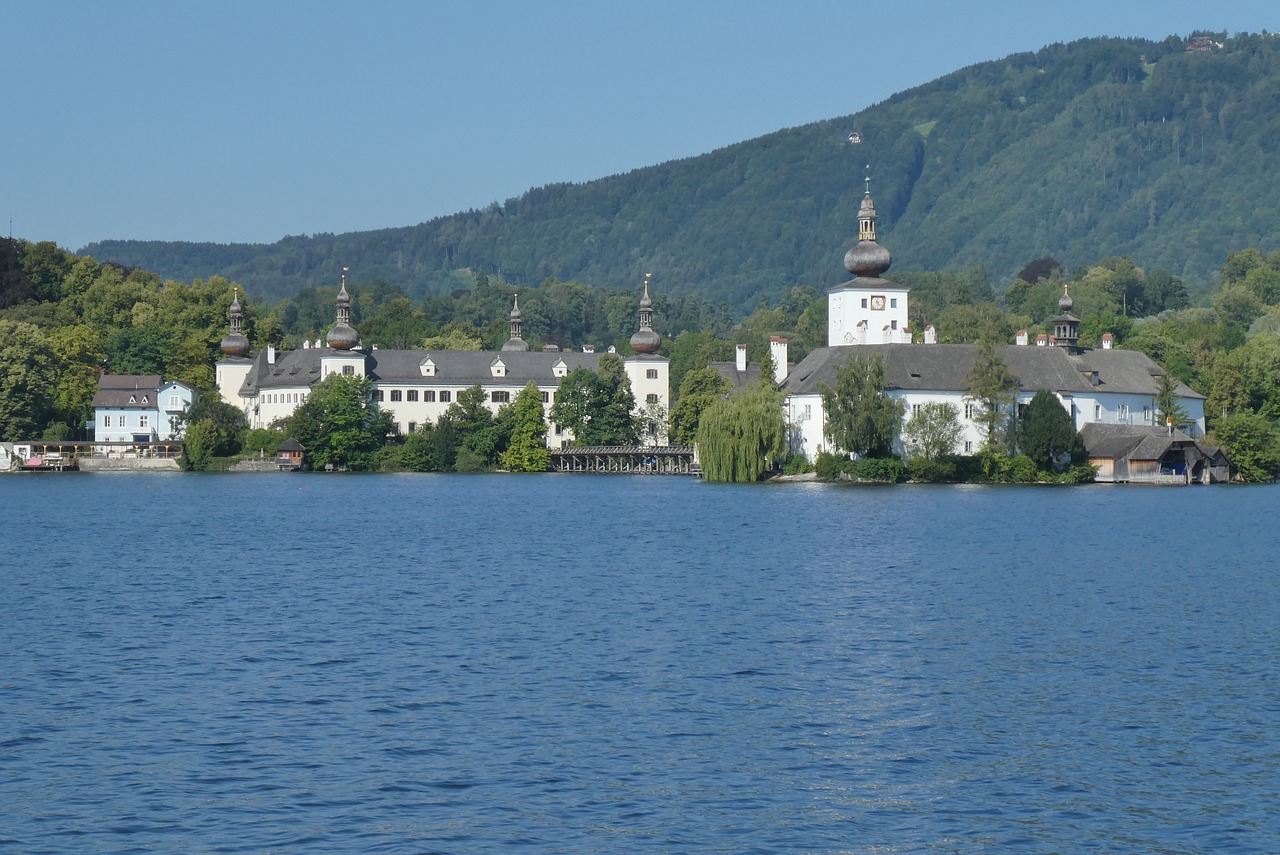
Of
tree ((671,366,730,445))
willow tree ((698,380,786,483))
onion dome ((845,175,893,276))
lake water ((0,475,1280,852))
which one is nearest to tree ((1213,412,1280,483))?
willow tree ((698,380,786,483))

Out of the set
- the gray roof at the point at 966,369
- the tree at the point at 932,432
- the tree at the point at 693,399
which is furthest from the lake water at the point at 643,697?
the tree at the point at 693,399

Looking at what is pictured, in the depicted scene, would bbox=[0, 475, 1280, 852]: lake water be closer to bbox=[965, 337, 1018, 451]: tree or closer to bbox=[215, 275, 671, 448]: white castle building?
bbox=[965, 337, 1018, 451]: tree

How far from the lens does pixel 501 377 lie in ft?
382

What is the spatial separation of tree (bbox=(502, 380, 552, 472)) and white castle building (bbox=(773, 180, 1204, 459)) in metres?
15.5

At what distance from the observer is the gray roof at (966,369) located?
87.3 metres

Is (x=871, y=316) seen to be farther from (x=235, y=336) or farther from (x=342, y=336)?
(x=235, y=336)

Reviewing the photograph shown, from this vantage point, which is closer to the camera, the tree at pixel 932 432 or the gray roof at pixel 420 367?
the tree at pixel 932 432

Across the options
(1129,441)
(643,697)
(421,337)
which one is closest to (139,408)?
(421,337)

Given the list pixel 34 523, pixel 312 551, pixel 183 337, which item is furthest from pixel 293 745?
pixel 183 337

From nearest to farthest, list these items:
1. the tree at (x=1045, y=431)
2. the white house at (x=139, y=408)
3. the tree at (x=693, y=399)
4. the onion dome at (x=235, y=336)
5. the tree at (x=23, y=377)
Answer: the tree at (x=1045, y=431) → the tree at (x=693, y=399) → the tree at (x=23, y=377) → the white house at (x=139, y=408) → the onion dome at (x=235, y=336)

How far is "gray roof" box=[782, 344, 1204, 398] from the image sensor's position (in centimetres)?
8731

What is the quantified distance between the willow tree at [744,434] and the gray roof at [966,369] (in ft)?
10.9

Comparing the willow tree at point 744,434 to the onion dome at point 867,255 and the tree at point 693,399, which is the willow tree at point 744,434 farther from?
the onion dome at point 867,255

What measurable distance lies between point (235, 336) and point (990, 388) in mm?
58872
